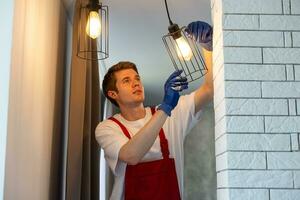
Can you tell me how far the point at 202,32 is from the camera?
145 cm

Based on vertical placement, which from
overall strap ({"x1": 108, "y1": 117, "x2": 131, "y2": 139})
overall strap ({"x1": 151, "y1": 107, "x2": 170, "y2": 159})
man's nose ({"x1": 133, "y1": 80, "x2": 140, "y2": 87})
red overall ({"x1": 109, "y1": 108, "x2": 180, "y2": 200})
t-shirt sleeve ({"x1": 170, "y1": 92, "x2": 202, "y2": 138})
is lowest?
red overall ({"x1": 109, "y1": 108, "x2": 180, "y2": 200})

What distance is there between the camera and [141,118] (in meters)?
1.97

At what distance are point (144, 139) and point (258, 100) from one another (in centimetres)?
61

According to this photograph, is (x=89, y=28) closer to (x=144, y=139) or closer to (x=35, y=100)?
(x=35, y=100)

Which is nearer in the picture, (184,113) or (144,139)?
(144,139)

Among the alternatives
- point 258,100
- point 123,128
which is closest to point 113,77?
point 123,128

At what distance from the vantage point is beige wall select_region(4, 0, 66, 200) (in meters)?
1.33

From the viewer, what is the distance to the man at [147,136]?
1.58 meters

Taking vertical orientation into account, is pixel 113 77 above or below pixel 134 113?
above

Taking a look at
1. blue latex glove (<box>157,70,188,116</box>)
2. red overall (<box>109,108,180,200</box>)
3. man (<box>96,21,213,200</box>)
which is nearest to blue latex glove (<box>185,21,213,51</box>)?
man (<box>96,21,213,200</box>)

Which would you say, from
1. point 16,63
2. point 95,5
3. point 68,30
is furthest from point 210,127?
point 16,63

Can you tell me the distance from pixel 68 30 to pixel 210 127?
2824 mm

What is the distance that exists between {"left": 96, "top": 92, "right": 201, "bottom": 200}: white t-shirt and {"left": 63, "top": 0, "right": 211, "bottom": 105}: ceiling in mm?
772

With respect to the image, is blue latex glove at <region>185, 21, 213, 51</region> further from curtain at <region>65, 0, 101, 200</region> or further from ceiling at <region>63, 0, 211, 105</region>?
ceiling at <region>63, 0, 211, 105</region>
